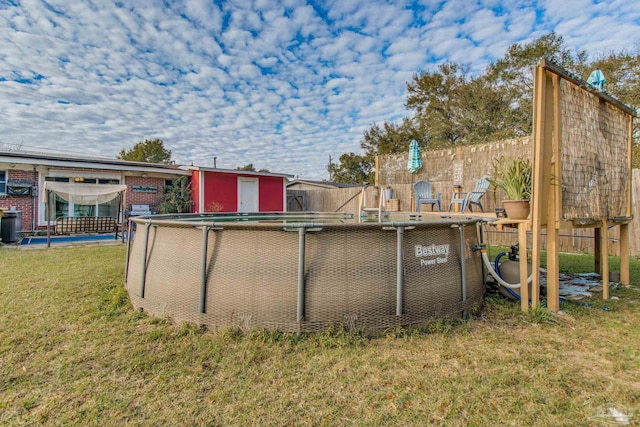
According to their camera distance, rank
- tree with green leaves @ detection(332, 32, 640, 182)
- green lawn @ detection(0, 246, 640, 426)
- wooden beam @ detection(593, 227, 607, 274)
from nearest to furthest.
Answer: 1. green lawn @ detection(0, 246, 640, 426)
2. wooden beam @ detection(593, 227, 607, 274)
3. tree with green leaves @ detection(332, 32, 640, 182)

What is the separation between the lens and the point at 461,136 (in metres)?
19.6

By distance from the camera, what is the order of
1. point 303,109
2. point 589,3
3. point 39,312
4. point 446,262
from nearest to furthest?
1. point 446,262
2. point 39,312
3. point 589,3
4. point 303,109

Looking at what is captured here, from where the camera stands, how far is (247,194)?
15445 mm

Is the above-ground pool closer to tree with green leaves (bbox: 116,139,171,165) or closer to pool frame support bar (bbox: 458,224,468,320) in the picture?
pool frame support bar (bbox: 458,224,468,320)

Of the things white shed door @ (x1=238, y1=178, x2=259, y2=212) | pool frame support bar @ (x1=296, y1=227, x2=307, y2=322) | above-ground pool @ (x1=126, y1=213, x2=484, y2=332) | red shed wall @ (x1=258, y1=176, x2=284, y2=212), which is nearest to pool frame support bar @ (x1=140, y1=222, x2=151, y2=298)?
above-ground pool @ (x1=126, y1=213, x2=484, y2=332)

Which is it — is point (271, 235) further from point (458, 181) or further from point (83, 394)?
point (458, 181)

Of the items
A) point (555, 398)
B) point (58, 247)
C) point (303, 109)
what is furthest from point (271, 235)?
point (303, 109)

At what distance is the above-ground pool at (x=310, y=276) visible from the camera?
8.34ft

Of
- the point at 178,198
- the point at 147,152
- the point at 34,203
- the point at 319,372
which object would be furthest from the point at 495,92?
the point at 147,152

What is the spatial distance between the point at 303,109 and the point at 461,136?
1078cm

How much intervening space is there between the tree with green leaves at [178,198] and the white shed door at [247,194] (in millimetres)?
2415

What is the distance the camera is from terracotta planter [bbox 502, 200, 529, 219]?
134 inches

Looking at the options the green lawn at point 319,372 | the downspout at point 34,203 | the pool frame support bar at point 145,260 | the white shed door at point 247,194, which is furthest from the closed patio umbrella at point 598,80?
the downspout at point 34,203

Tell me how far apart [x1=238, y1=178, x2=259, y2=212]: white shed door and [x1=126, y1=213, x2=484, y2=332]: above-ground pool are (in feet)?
41.4
